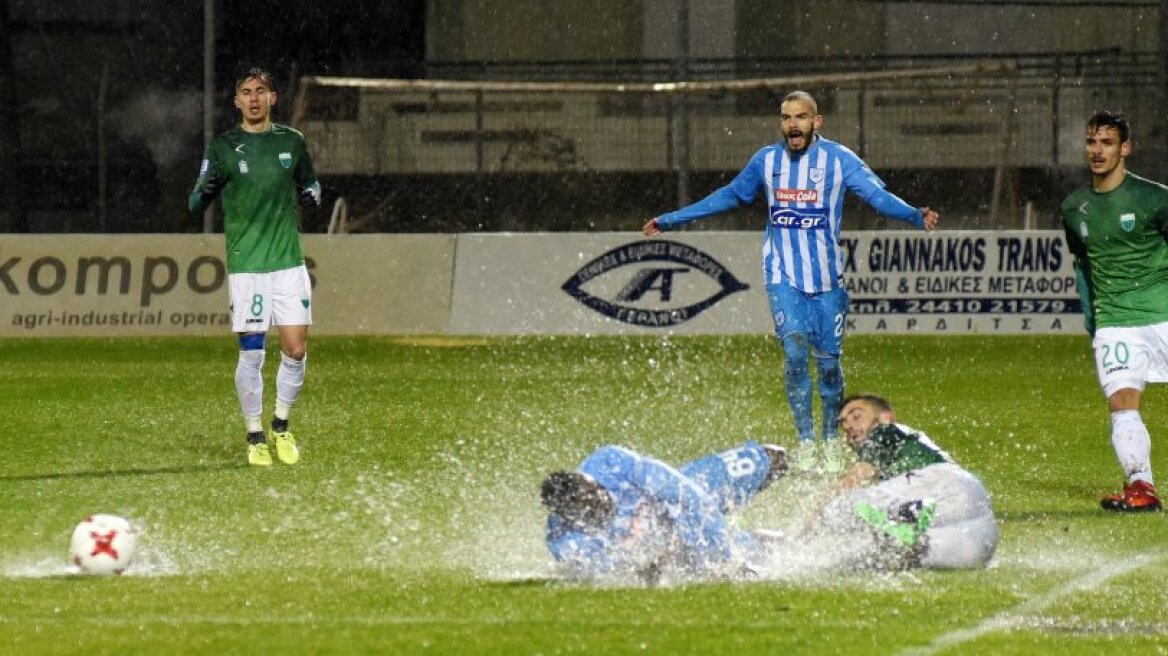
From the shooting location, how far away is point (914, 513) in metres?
7.20

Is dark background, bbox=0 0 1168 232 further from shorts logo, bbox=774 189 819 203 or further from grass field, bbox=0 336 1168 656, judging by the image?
shorts logo, bbox=774 189 819 203

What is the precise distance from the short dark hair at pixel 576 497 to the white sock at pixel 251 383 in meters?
4.50

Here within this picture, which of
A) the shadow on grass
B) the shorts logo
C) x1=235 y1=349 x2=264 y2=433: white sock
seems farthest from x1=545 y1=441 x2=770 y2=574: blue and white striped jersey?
x1=235 y1=349 x2=264 y2=433: white sock

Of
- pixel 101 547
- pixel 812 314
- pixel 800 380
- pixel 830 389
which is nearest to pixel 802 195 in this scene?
pixel 812 314

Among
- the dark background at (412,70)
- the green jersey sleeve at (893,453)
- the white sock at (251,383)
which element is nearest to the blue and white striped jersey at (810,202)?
the white sock at (251,383)

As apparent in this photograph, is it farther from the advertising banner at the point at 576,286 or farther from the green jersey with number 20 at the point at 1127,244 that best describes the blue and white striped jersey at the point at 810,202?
the advertising banner at the point at 576,286

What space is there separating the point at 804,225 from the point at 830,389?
96cm

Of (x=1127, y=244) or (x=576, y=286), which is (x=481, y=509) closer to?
(x=1127, y=244)

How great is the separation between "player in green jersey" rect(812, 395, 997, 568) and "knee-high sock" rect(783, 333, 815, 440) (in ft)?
8.94

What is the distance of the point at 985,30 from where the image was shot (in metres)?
26.9

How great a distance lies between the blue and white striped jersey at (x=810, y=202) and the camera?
1020cm

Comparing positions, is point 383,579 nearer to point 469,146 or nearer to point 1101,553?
point 1101,553

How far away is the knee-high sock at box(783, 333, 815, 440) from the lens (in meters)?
10.2

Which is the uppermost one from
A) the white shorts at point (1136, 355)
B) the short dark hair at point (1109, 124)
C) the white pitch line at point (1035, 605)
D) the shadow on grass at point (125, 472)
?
the short dark hair at point (1109, 124)
